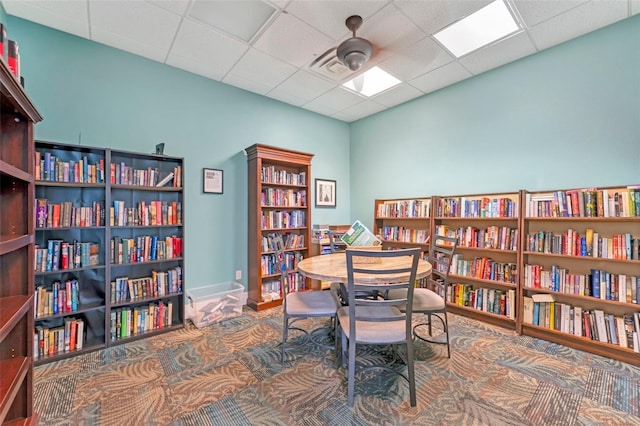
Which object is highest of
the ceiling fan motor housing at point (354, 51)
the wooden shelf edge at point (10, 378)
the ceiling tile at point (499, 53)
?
the ceiling tile at point (499, 53)

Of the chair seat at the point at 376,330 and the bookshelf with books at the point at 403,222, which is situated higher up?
the bookshelf with books at the point at 403,222

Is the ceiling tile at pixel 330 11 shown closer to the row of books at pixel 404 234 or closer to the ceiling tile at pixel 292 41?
the ceiling tile at pixel 292 41

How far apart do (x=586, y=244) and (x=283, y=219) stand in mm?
3274

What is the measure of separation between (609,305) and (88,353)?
4.69 m

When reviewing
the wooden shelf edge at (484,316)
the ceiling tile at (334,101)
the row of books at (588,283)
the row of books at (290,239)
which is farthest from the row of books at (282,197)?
the row of books at (588,283)

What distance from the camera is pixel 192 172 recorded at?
3.29m

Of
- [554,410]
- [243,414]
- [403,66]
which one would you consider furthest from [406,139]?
[243,414]

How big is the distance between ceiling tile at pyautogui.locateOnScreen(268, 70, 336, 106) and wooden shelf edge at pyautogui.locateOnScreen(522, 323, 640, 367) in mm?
3641

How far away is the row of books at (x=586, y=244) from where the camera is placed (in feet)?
7.41

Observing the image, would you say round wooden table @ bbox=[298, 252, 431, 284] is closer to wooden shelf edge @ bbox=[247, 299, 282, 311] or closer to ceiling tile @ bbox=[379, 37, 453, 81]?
wooden shelf edge @ bbox=[247, 299, 282, 311]

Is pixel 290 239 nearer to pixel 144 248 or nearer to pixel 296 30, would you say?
pixel 144 248

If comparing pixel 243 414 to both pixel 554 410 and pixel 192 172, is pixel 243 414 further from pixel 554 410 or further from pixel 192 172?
pixel 192 172

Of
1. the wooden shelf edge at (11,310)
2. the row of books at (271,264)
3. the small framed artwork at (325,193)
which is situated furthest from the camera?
the small framed artwork at (325,193)

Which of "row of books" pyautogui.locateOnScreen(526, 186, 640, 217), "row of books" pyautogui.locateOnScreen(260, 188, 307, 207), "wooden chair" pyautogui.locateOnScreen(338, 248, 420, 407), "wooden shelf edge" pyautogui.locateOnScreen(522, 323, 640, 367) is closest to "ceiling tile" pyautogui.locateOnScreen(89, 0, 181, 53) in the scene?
"row of books" pyautogui.locateOnScreen(260, 188, 307, 207)
